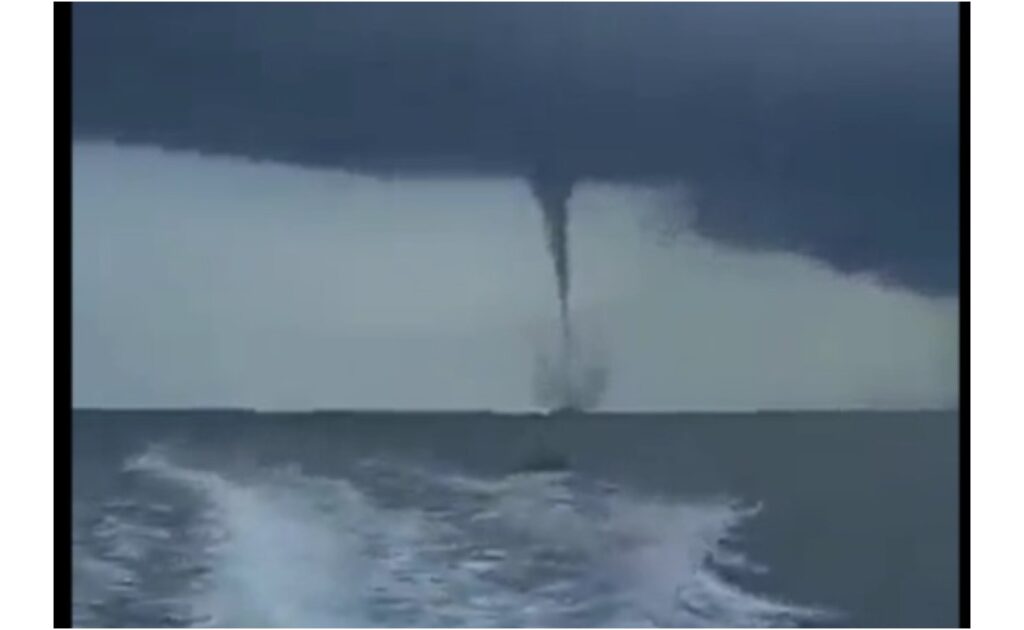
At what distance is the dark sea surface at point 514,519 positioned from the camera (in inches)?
76.0

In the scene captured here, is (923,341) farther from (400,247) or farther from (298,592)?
(298,592)

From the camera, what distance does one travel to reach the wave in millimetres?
1935

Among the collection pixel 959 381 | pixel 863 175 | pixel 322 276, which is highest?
pixel 863 175

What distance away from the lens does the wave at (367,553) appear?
193 cm

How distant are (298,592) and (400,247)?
546 mm

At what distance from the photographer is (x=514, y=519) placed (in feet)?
6.38

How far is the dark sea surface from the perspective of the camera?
1.93 m

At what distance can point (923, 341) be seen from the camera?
77.9 inches

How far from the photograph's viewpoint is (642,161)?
2.00 metres

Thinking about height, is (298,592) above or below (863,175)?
below

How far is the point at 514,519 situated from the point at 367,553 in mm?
229

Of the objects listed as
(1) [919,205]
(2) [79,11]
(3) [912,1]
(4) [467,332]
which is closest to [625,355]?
(4) [467,332]

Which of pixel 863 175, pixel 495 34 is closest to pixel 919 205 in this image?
pixel 863 175

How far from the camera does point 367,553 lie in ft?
6.40
